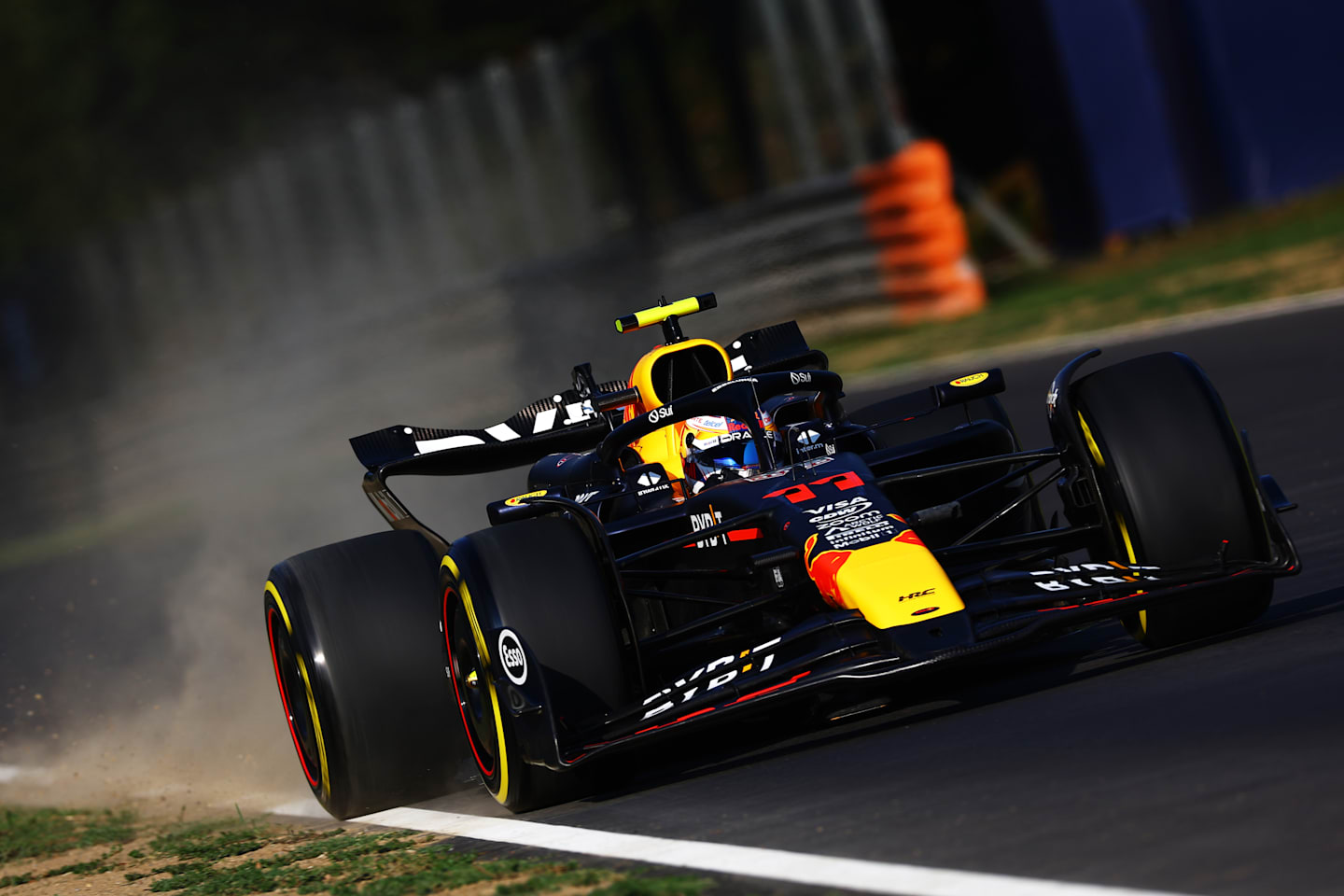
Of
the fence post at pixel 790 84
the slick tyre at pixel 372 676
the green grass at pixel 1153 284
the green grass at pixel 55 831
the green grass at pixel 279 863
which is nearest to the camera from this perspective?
the green grass at pixel 279 863

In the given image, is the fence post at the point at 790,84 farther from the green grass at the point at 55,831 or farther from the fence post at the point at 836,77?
the green grass at the point at 55,831

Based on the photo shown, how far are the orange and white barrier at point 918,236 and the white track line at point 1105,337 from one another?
2750mm

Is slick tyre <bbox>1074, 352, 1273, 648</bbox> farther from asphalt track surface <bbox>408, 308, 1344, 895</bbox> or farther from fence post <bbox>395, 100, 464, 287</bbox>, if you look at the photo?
fence post <bbox>395, 100, 464, 287</bbox>

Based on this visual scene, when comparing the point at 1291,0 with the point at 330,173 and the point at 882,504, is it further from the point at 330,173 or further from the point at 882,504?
the point at 882,504

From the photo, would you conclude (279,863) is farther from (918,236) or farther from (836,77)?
(836,77)

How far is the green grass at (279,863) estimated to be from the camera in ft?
18.3

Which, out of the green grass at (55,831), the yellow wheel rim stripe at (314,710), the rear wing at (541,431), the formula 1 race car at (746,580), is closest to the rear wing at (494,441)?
the rear wing at (541,431)

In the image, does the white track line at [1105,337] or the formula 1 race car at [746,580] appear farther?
the white track line at [1105,337]

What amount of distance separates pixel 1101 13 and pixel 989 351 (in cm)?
677

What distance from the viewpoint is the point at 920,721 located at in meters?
6.68

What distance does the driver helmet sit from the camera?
796 centimetres

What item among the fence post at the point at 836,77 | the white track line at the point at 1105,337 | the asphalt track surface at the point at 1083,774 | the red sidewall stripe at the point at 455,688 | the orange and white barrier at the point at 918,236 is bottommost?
the asphalt track surface at the point at 1083,774

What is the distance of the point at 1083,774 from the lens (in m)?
5.42

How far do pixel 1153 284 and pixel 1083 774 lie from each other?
1450cm
